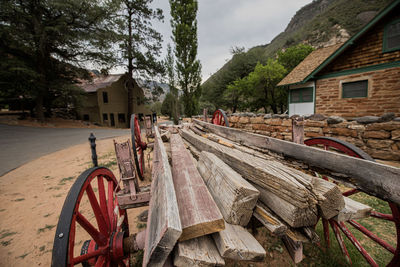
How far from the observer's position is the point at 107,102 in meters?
19.4

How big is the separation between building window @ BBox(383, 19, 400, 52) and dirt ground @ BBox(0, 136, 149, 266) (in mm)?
9124

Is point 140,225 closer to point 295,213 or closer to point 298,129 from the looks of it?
point 295,213

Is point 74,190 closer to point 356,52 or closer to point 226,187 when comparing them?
point 226,187

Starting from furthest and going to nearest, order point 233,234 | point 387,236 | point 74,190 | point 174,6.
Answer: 1. point 174,6
2. point 387,236
3. point 74,190
4. point 233,234

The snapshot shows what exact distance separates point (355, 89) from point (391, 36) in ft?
6.10

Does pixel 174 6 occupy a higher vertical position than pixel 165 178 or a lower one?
higher

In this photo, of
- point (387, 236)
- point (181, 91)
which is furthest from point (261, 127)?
point (181, 91)

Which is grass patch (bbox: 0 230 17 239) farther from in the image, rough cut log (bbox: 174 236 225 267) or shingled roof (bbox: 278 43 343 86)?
shingled roof (bbox: 278 43 343 86)

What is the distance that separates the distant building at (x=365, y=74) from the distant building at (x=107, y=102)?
19.0 metres

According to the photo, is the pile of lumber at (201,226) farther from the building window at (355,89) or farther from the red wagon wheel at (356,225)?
the building window at (355,89)

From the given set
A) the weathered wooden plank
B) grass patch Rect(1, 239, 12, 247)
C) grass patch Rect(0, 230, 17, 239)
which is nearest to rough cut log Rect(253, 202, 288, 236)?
the weathered wooden plank

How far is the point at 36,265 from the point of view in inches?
79.0

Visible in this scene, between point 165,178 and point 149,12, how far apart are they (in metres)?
21.0

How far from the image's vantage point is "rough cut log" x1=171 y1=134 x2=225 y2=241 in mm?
686
